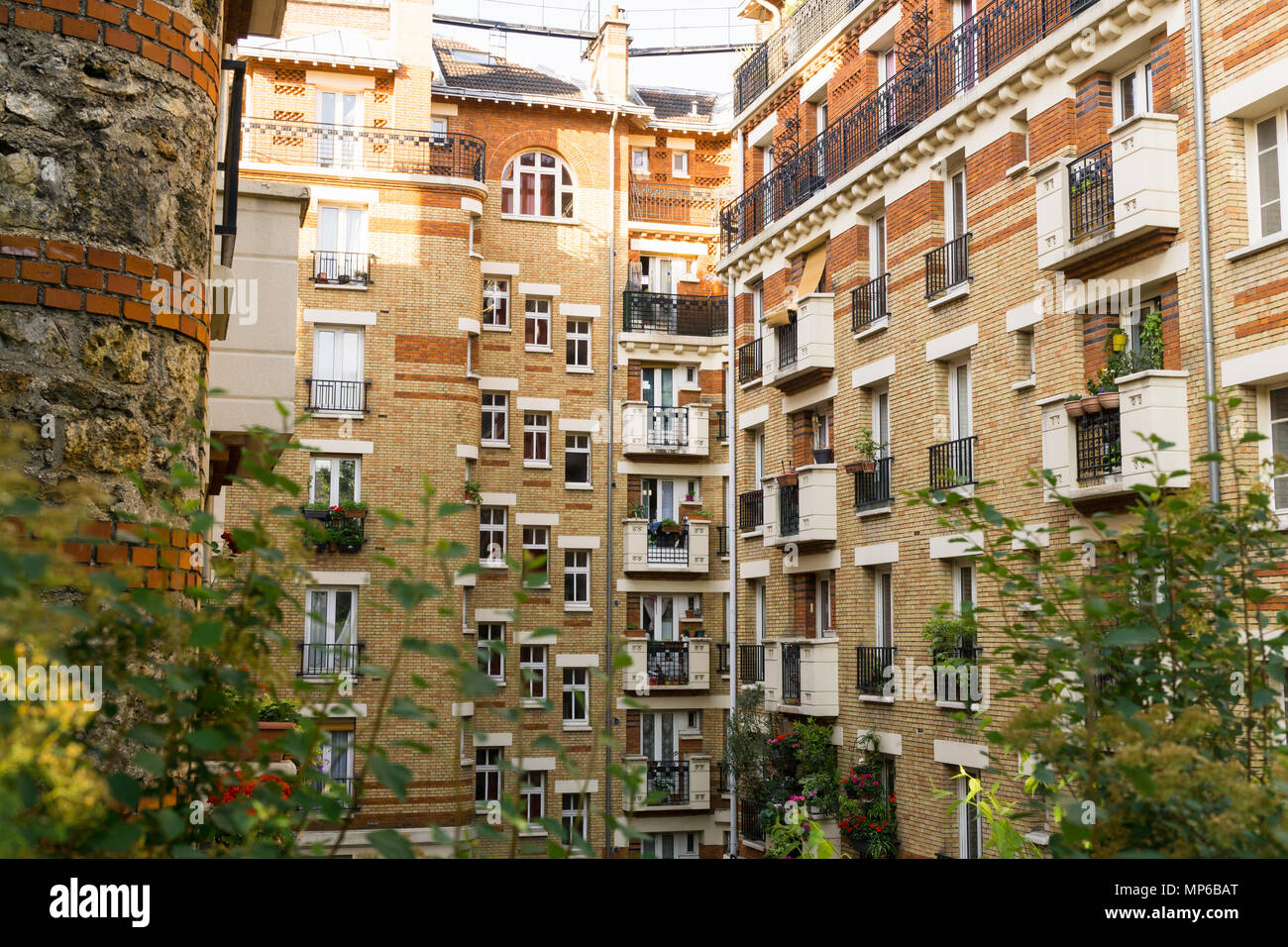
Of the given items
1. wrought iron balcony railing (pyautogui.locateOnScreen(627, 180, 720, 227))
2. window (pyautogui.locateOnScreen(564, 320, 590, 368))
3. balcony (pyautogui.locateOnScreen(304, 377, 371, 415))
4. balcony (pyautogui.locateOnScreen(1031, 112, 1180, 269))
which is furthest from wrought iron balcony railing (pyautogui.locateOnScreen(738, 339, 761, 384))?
balcony (pyautogui.locateOnScreen(1031, 112, 1180, 269))

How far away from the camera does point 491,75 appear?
39.5m

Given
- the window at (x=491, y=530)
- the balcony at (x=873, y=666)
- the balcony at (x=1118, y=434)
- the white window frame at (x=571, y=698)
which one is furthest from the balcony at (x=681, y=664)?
the balcony at (x=1118, y=434)

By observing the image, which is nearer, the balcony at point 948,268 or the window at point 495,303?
A: the balcony at point 948,268

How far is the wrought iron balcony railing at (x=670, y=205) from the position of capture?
38.9 m

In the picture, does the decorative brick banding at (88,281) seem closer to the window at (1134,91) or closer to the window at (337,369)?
the window at (1134,91)

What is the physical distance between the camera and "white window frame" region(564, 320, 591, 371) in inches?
1464

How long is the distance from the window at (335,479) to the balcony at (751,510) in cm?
1014

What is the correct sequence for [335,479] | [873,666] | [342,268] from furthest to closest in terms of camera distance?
[342,268], [335,479], [873,666]

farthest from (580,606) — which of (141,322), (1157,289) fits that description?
(141,322)

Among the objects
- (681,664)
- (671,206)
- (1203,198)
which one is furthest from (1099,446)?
(671,206)

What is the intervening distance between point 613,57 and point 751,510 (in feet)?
56.1

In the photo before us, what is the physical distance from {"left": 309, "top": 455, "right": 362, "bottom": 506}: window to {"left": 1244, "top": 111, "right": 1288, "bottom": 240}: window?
907 inches

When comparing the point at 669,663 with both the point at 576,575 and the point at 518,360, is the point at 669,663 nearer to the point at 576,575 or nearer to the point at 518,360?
the point at 576,575

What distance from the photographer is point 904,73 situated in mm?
24828
